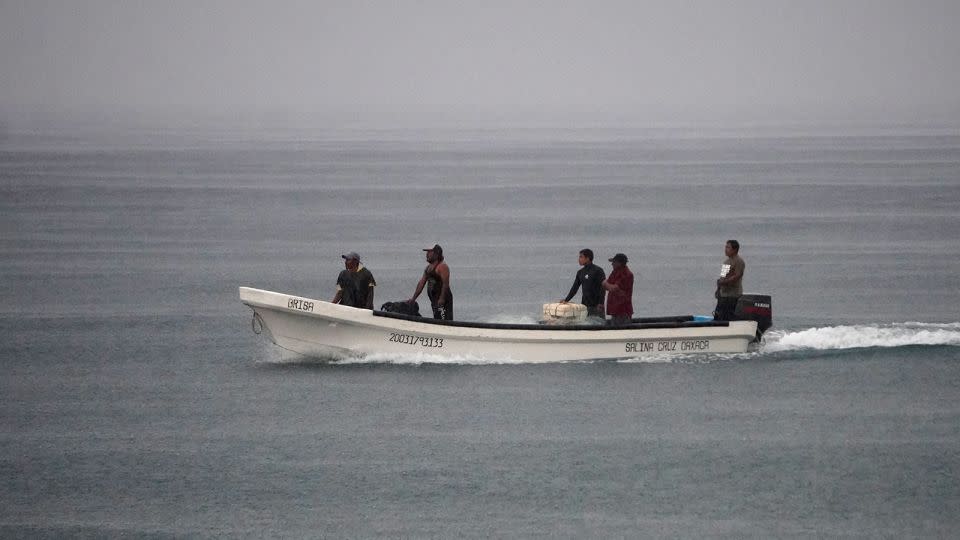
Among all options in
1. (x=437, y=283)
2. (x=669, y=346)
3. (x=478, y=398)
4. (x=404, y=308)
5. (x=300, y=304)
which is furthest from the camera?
(x=669, y=346)

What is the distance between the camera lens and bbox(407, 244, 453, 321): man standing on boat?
83.9ft

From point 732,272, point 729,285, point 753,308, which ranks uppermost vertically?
point 732,272

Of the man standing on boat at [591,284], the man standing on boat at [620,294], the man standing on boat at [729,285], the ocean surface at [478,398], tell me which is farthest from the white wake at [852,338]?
the man standing on boat at [591,284]

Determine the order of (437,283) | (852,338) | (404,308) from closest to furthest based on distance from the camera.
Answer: (437,283)
(404,308)
(852,338)

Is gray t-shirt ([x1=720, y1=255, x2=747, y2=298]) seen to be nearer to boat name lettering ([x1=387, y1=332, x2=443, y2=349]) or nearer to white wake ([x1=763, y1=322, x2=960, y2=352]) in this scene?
white wake ([x1=763, y1=322, x2=960, y2=352])

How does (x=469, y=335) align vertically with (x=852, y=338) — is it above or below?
above

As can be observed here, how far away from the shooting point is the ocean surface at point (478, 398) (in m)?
20.0

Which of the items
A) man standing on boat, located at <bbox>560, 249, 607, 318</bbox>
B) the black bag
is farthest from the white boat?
man standing on boat, located at <bbox>560, 249, 607, 318</bbox>

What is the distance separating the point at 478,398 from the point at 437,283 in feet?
6.43

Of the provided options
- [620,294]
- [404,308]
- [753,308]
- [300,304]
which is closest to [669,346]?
[620,294]

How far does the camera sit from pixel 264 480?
21.2 m

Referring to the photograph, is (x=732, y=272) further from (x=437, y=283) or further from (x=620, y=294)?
(x=437, y=283)

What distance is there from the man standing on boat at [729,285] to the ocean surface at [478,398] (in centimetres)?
75

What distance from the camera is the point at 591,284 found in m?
26.1
